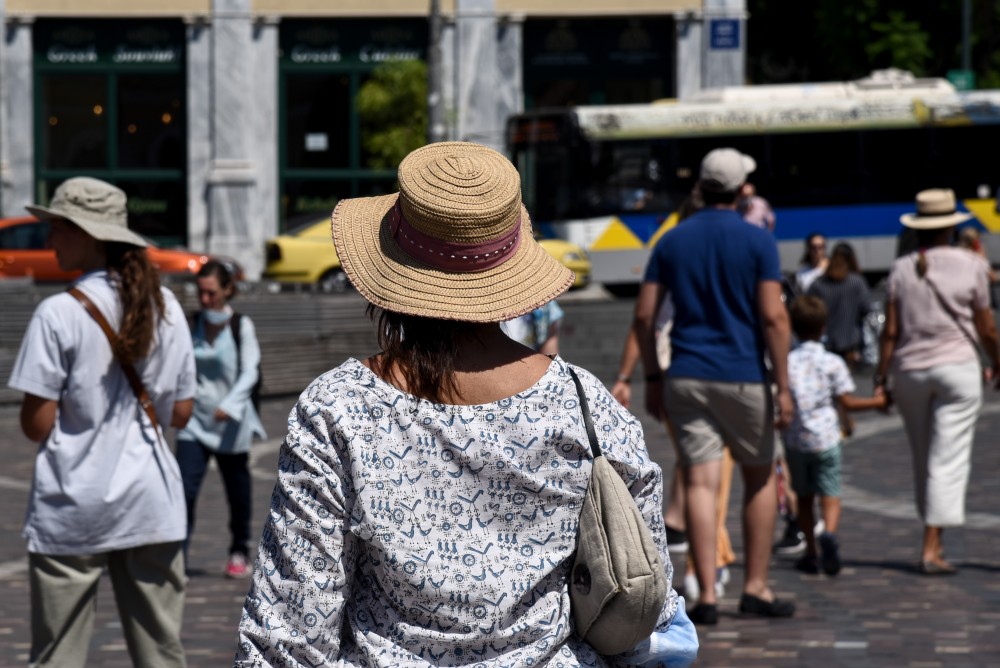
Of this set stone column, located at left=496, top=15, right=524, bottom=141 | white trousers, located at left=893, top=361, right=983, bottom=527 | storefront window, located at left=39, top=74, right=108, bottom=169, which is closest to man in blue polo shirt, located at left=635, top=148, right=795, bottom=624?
white trousers, located at left=893, top=361, right=983, bottom=527

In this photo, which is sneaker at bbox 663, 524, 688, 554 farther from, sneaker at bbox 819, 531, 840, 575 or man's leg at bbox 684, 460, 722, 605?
man's leg at bbox 684, 460, 722, 605

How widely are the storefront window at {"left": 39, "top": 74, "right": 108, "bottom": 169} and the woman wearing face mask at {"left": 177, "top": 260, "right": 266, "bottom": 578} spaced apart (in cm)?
2360

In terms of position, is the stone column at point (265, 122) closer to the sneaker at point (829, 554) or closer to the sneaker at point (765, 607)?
the sneaker at point (829, 554)

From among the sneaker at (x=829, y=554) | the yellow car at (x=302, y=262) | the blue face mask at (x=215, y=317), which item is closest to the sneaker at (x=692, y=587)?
the sneaker at (x=829, y=554)

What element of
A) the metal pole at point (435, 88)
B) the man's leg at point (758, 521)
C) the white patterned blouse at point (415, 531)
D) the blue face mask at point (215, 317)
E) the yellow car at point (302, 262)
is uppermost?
the metal pole at point (435, 88)

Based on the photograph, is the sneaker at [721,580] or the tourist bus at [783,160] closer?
the sneaker at [721,580]

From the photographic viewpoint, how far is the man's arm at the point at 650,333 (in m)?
7.04

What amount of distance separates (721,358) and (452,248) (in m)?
4.25

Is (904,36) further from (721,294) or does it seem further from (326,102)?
(721,294)

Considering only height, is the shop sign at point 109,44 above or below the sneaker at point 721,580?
above

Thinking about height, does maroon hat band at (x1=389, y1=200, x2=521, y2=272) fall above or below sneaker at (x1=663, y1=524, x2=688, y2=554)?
above

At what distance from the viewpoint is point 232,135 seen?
30.3 meters

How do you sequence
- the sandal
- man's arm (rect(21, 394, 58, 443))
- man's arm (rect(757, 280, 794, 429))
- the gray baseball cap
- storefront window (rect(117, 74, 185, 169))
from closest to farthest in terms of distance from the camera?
man's arm (rect(21, 394, 58, 443))
man's arm (rect(757, 280, 794, 429))
the gray baseball cap
the sandal
storefront window (rect(117, 74, 185, 169))

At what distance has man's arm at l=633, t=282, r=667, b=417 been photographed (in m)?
7.04
